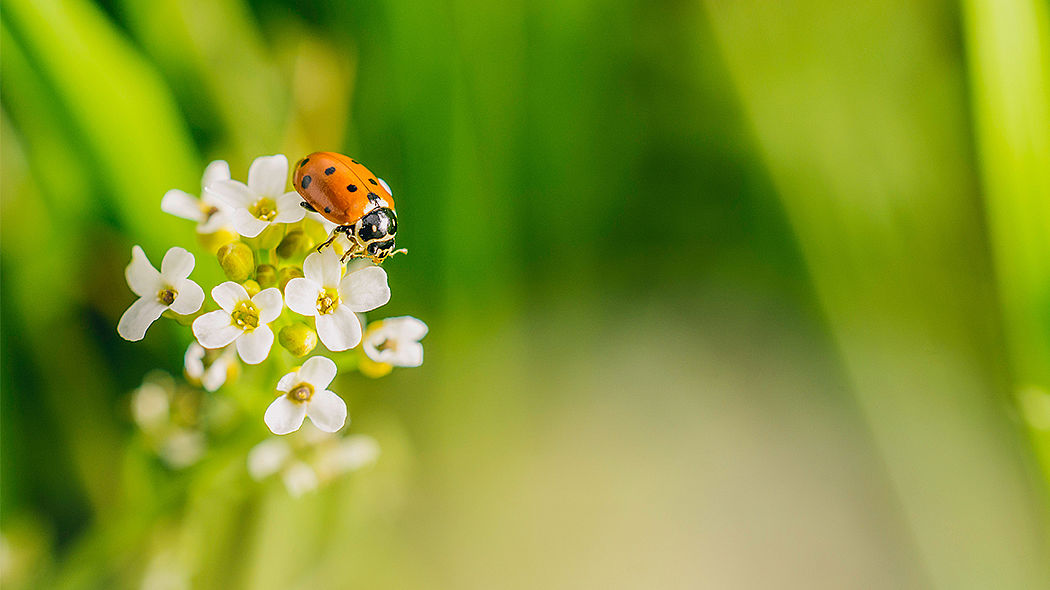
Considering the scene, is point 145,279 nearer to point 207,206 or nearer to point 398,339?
point 207,206

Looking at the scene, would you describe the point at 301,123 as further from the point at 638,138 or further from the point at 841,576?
the point at 841,576

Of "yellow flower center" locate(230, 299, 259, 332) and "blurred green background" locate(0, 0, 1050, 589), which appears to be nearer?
"yellow flower center" locate(230, 299, 259, 332)

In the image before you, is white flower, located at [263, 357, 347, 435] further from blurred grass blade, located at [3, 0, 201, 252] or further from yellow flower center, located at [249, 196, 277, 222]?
blurred grass blade, located at [3, 0, 201, 252]

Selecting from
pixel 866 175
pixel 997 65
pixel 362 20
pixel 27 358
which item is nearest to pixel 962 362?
pixel 866 175

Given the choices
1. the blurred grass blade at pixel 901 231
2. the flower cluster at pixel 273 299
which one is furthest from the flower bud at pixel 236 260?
the blurred grass blade at pixel 901 231

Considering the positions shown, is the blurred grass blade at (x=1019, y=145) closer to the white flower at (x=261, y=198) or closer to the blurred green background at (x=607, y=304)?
the blurred green background at (x=607, y=304)

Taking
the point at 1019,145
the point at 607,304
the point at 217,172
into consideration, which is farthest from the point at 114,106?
the point at 1019,145

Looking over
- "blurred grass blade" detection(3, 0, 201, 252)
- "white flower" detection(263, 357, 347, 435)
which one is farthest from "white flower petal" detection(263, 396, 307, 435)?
"blurred grass blade" detection(3, 0, 201, 252)
